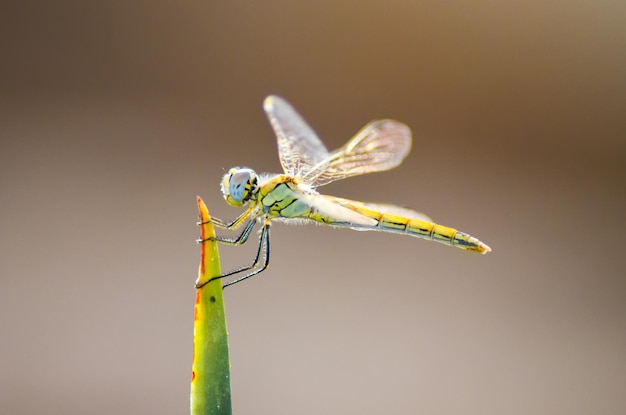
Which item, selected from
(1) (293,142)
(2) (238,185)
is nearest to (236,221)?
(2) (238,185)

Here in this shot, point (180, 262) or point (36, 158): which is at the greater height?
point (36, 158)

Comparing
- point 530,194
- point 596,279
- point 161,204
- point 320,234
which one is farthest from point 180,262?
point 596,279

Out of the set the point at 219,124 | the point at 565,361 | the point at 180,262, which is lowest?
the point at 565,361

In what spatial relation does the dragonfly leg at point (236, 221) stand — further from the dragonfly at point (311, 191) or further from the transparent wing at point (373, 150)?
the transparent wing at point (373, 150)

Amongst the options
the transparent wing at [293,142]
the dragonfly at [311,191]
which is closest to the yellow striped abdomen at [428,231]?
the dragonfly at [311,191]

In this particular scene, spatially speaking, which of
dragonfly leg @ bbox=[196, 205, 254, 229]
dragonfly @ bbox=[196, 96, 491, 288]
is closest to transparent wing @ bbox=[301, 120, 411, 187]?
dragonfly @ bbox=[196, 96, 491, 288]

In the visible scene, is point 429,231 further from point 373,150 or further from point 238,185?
point 238,185

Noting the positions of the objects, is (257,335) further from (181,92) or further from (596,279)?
(596,279)

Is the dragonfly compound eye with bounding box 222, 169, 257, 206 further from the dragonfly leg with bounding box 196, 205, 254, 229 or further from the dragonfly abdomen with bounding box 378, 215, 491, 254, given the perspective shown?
the dragonfly abdomen with bounding box 378, 215, 491, 254
